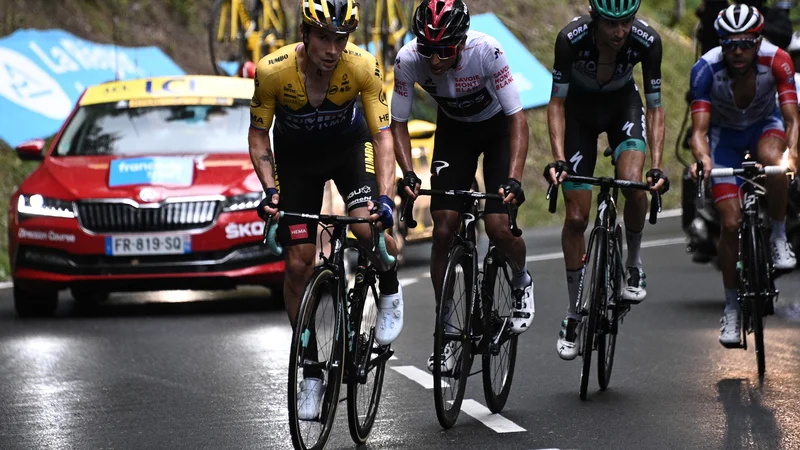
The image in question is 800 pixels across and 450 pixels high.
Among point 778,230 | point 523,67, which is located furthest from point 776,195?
point 523,67

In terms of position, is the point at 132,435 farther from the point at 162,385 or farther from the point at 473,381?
the point at 473,381

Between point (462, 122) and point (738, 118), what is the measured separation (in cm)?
241

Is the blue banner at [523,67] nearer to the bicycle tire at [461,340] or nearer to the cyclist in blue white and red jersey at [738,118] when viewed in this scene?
the cyclist in blue white and red jersey at [738,118]

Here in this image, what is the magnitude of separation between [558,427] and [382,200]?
1.47 metres

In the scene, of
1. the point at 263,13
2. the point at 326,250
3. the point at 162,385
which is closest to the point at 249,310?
the point at 326,250

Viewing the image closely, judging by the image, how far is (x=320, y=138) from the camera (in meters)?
7.84

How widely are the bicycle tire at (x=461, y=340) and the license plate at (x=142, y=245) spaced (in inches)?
188

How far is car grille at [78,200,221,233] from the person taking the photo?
1245 cm

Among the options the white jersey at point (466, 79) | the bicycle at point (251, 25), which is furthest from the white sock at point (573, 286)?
the bicycle at point (251, 25)

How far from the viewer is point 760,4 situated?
15750 mm

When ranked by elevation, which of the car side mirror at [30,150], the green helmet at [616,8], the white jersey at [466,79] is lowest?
the car side mirror at [30,150]

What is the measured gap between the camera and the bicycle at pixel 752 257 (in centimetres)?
959

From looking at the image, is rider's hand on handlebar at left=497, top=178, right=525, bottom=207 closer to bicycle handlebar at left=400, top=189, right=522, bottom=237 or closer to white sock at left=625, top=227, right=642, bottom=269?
bicycle handlebar at left=400, top=189, right=522, bottom=237

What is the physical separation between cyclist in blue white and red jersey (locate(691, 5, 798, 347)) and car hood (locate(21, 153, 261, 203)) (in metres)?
A: 3.83
